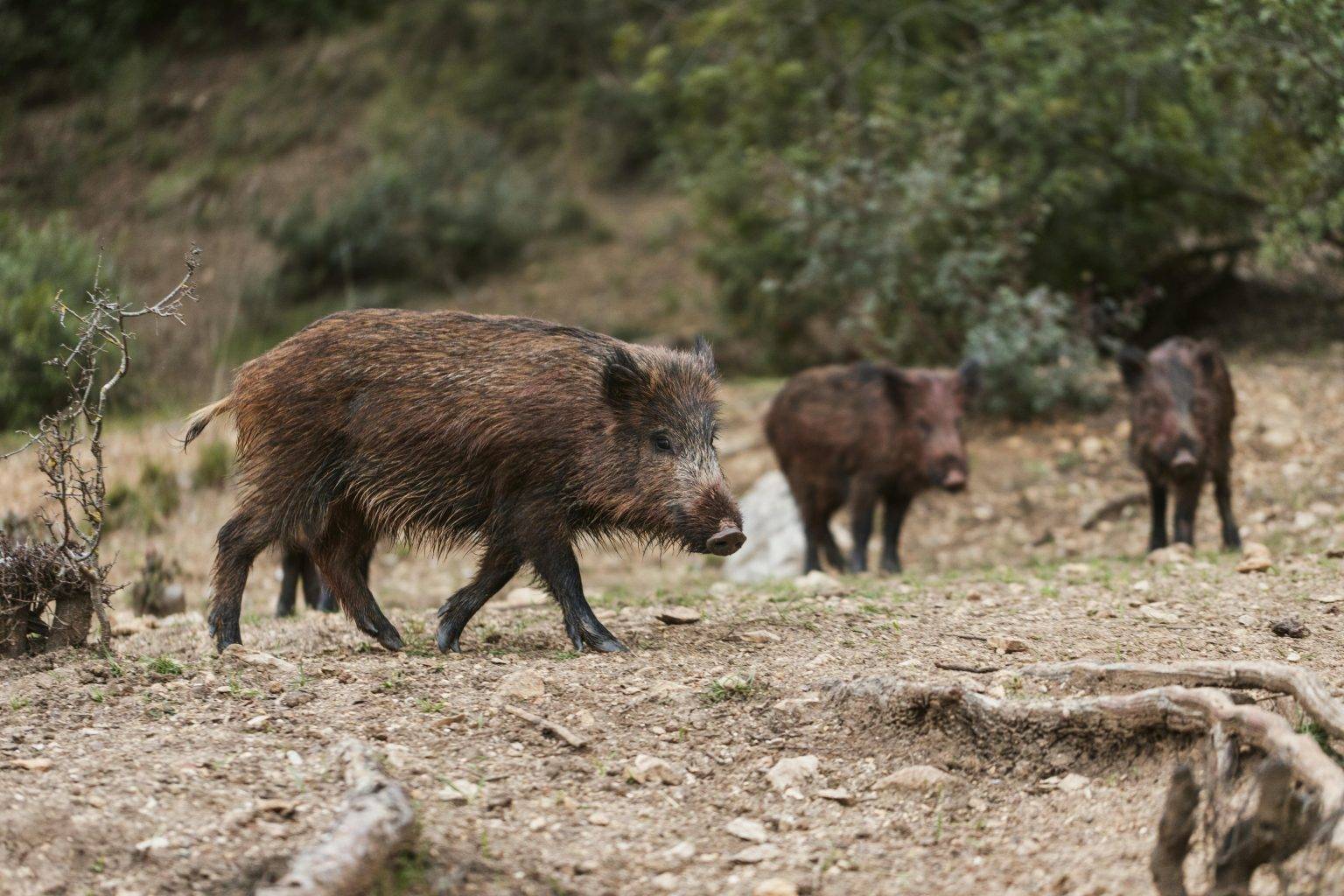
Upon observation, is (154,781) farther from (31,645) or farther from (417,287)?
(417,287)

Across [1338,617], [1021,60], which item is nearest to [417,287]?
Result: [1021,60]

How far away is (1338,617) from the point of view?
5504 millimetres

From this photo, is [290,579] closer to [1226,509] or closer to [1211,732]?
[1211,732]

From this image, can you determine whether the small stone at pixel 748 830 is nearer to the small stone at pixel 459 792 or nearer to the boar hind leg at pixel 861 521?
the small stone at pixel 459 792

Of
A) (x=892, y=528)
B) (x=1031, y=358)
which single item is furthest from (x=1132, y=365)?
(x=1031, y=358)

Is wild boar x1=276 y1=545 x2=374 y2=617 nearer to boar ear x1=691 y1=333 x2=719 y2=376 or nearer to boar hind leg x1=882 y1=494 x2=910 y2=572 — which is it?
boar ear x1=691 y1=333 x2=719 y2=376

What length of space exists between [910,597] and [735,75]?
929 cm

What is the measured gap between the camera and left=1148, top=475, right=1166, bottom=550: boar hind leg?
9.03 meters

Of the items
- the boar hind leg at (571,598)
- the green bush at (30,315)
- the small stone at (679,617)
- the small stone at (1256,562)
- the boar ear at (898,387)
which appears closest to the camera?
the boar hind leg at (571,598)

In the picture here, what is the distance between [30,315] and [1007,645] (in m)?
9.50

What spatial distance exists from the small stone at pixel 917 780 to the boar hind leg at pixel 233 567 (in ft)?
9.49

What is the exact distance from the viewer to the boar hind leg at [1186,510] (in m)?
8.84

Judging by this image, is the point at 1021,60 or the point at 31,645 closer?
the point at 31,645

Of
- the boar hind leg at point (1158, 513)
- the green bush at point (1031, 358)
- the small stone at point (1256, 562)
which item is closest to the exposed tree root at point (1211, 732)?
the small stone at point (1256, 562)
